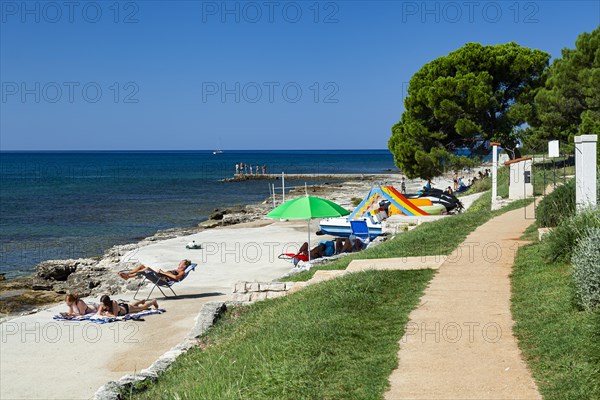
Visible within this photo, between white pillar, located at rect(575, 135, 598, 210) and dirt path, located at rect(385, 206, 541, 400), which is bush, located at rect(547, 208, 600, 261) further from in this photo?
dirt path, located at rect(385, 206, 541, 400)

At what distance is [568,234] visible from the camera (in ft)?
33.6

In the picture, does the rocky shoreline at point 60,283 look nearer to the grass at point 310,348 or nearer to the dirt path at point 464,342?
the grass at point 310,348

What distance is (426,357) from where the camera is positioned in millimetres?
7023

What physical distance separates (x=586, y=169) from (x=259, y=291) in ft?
20.0

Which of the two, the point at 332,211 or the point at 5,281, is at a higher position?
the point at 332,211

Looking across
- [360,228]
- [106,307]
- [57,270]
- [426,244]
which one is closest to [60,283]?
[57,270]

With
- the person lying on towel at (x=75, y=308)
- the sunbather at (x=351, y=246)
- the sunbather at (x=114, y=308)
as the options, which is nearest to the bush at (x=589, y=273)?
the sunbather at (x=114, y=308)

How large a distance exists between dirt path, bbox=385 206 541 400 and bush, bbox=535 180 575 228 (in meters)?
1.19

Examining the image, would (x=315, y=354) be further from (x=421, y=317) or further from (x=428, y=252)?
(x=428, y=252)

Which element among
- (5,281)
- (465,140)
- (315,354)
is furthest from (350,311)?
(465,140)

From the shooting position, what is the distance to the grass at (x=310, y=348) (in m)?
6.26

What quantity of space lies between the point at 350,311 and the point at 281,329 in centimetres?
99

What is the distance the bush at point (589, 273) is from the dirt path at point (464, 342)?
2.90 feet

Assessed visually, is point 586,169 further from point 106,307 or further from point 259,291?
point 106,307
